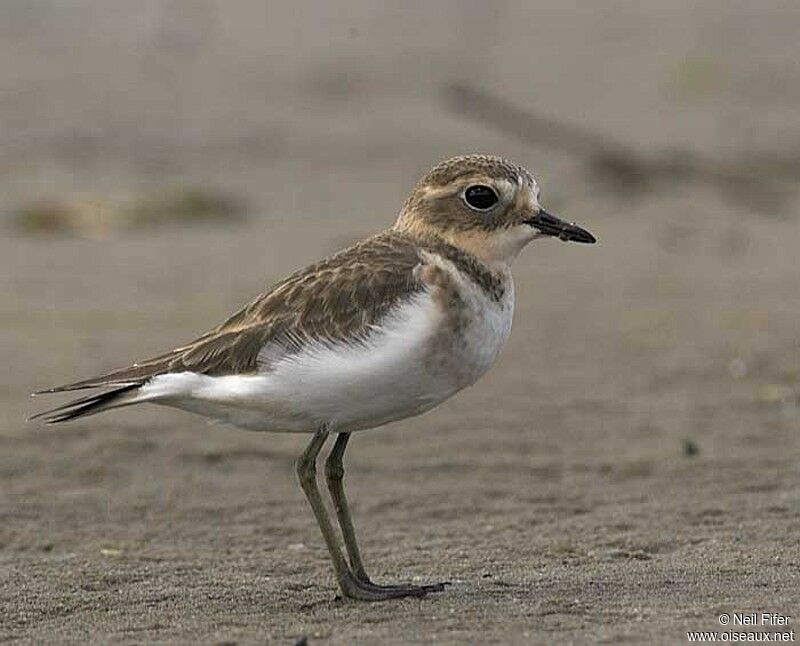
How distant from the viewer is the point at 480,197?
5840 millimetres

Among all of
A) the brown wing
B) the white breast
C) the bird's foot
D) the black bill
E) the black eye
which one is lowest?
the bird's foot

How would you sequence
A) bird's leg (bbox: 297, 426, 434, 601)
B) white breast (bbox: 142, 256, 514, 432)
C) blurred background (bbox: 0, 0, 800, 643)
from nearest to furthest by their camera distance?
white breast (bbox: 142, 256, 514, 432)
bird's leg (bbox: 297, 426, 434, 601)
blurred background (bbox: 0, 0, 800, 643)

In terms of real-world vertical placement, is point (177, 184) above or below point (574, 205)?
above

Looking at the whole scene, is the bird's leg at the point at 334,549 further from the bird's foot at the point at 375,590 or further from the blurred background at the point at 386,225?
the blurred background at the point at 386,225

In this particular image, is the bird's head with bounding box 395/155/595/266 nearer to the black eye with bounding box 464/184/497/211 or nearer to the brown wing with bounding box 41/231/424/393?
the black eye with bounding box 464/184/497/211

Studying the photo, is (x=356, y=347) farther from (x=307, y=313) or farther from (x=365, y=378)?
(x=307, y=313)

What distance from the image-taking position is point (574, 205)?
11984 millimetres

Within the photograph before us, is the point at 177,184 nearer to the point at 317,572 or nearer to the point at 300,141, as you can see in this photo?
the point at 300,141

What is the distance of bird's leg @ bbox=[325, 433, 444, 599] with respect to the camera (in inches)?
216

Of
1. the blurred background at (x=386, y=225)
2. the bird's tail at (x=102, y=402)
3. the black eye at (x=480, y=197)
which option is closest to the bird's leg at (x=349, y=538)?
the blurred background at (x=386, y=225)

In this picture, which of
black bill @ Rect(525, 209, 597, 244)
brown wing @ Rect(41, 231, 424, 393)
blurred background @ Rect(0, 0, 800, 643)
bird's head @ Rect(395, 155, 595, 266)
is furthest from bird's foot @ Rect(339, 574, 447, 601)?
black bill @ Rect(525, 209, 597, 244)

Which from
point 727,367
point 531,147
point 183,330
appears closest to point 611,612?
point 727,367

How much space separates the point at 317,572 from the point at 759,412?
2.83m

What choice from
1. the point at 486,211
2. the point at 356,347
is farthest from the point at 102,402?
the point at 486,211
